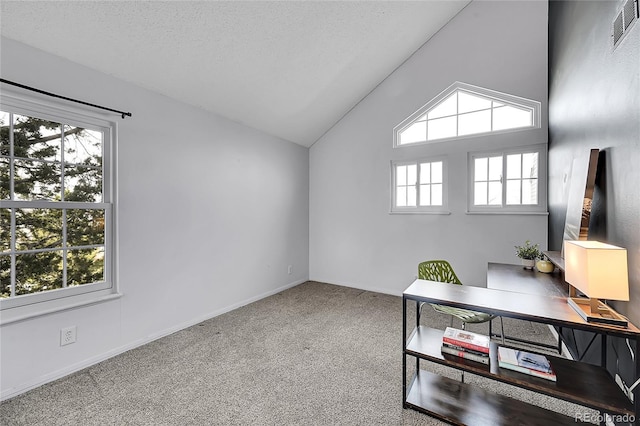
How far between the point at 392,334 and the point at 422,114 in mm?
2924

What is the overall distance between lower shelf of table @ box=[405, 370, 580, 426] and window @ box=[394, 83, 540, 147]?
9.65 feet

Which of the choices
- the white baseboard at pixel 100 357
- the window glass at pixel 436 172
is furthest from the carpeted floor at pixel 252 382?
the window glass at pixel 436 172

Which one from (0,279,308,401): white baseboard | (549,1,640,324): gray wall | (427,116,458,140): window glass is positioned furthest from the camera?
(427,116,458,140): window glass

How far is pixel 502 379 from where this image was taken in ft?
4.68

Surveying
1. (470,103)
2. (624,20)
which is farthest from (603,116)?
(470,103)

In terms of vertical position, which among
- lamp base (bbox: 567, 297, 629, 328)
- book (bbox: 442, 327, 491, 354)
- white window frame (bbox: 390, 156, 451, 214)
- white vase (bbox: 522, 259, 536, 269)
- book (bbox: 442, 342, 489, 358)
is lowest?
book (bbox: 442, 342, 489, 358)

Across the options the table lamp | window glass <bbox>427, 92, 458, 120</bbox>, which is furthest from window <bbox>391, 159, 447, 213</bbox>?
the table lamp

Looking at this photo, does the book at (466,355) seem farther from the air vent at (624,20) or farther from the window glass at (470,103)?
the window glass at (470,103)

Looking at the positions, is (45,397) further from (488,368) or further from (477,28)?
(477,28)

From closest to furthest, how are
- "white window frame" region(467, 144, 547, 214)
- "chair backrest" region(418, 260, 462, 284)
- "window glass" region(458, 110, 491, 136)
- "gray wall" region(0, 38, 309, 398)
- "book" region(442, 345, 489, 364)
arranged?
"book" region(442, 345, 489, 364) → "gray wall" region(0, 38, 309, 398) → "chair backrest" region(418, 260, 462, 284) → "white window frame" region(467, 144, 547, 214) → "window glass" region(458, 110, 491, 136)

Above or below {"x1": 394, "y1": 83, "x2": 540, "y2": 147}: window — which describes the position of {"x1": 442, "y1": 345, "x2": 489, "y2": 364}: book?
below

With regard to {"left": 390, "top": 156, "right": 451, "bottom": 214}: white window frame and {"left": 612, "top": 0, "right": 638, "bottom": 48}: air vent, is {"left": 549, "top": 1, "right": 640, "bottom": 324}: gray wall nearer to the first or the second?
{"left": 612, "top": 0, "right": 638, "bottom": 48}: air vent

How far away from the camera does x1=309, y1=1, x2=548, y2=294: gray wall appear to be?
3264 millimetres

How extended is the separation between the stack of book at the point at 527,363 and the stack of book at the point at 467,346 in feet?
0.27
